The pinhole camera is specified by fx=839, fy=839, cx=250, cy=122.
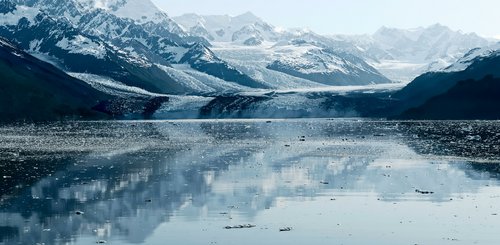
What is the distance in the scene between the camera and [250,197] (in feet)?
225

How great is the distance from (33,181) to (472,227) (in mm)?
43697

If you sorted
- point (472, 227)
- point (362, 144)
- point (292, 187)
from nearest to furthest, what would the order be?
point (472, 227) → point (292, 187) → point (362, 144)

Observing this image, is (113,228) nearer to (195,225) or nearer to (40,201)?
(195,225)

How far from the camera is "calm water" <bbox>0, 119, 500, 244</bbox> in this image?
51469 millimetres

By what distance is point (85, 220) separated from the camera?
56750 millimetres

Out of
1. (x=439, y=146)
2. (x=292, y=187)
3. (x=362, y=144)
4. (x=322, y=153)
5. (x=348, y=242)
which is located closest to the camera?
(x=348, y=242)

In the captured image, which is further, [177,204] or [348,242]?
[177,204]

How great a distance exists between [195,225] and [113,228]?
17.3ft

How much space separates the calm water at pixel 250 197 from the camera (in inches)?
2026

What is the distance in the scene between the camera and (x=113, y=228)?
53.7 metres

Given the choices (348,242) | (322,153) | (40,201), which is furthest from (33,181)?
(322,153)

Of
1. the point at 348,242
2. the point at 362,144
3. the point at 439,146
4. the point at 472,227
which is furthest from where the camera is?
the point at 362,144

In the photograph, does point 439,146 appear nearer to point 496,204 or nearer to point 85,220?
point 496,204

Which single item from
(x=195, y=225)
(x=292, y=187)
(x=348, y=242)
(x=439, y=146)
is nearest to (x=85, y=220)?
(x=195, y=225)
